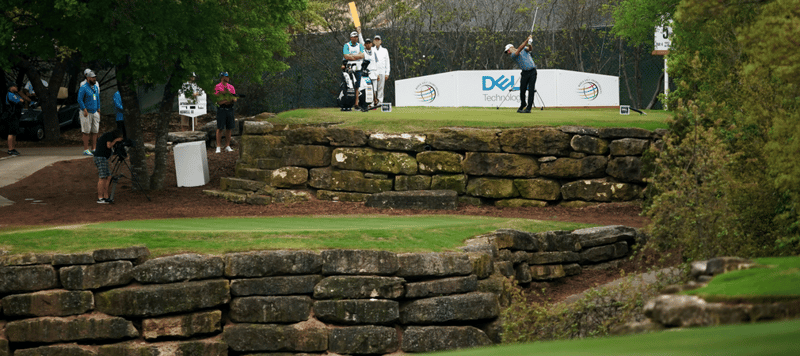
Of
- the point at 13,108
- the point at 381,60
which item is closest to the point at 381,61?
the point at 381,60

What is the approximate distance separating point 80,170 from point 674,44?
15076mm

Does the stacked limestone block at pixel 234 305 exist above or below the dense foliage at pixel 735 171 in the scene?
below

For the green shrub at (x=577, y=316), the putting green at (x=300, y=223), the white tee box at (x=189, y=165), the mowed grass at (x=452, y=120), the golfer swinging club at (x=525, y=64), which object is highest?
the golfer swinging club at (x=525, y=64)

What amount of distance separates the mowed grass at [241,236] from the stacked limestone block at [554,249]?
0.35 meters

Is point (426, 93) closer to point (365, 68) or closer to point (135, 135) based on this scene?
point (365, 68)

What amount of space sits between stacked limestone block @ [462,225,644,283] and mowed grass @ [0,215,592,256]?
1.14ft

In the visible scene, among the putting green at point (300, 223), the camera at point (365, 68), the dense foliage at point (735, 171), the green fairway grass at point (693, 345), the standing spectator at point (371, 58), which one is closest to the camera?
the green fairway grass at point (693, 345)

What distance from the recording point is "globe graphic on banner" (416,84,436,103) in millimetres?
24016

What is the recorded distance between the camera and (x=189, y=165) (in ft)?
60.2

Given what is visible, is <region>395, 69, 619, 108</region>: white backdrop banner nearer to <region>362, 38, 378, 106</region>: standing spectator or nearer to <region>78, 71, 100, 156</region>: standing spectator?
<region>362, 38, 378, 106</region>: standing spectator

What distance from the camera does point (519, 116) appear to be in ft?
58.3

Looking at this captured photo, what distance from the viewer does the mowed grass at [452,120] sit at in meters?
16.5

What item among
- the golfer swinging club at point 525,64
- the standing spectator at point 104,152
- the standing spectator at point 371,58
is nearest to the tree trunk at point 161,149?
the standing spectator at point 104,152

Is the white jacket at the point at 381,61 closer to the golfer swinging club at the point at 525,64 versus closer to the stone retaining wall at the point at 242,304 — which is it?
the golfer swinging club at the point at 525,64
